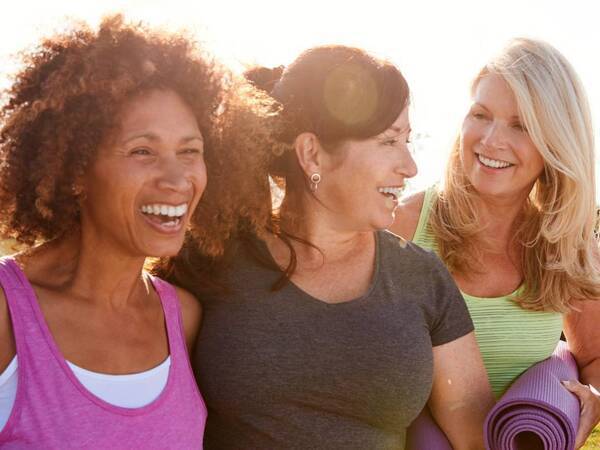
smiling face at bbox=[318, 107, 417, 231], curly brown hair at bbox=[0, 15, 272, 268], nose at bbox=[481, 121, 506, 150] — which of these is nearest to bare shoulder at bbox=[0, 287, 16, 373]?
curly brown hair at bbox=[0, 15, 272, 268]

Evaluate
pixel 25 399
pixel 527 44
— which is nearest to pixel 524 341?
pixel 527 44

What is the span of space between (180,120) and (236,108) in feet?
Result: 1.18

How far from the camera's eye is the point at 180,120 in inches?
96.7

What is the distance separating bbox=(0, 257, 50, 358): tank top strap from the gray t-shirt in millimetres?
672

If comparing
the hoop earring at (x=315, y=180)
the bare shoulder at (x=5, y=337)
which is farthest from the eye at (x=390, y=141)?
the bare shoulder at (x=5, y=337)

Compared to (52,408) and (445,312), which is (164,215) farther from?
(445,312)

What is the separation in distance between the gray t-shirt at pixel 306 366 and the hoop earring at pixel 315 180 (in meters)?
0.35

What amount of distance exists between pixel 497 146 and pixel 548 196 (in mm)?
436

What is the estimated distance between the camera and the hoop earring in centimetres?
290

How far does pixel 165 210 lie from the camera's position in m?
2.38

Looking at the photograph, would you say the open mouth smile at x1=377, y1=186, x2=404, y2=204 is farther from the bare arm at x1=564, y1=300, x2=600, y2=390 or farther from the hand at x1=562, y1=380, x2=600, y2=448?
the bare arm at x1=564, y1=300, x2=600, y2=390

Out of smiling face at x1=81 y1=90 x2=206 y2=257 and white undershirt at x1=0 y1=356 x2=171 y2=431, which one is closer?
white undershirt at x1=0 y1=356 x2=171 y2=431

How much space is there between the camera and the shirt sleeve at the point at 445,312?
9.46 feet

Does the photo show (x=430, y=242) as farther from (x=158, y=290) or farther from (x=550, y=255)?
(x=158, y=290)
